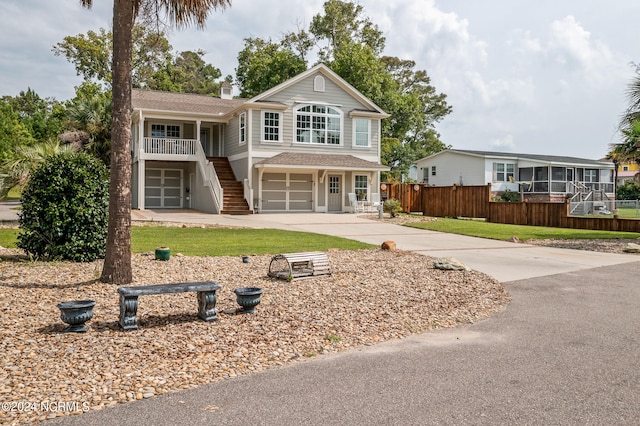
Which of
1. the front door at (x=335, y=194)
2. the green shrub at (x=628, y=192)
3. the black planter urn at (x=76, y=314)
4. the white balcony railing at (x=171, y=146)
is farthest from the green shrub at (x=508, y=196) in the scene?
the black planter urn at (x=76, y=314)

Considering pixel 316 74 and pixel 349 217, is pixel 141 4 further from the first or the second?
pixel 316 74

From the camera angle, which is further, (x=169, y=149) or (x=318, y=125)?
(x=318, y=125)

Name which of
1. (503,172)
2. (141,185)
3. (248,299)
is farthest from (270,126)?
(248,299)

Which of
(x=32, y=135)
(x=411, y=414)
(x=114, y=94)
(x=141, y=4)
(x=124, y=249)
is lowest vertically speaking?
(x=411, y=414)

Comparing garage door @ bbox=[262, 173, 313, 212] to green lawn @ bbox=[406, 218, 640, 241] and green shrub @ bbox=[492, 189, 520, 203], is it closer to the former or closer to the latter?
green lawn @ bbox=[406, 218, 640, 241]

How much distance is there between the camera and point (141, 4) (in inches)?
336

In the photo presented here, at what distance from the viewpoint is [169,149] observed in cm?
2830

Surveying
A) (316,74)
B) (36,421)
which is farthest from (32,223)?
(316,74)

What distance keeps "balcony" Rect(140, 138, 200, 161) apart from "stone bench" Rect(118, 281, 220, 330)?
74.1 ft

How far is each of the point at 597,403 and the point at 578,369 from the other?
82 centimetres

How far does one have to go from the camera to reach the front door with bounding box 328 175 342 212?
96.7 ft

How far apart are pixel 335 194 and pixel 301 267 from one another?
2028 centimetres

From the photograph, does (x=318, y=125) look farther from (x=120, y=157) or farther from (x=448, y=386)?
(x=448, y=386)

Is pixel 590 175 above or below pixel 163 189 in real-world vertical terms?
above
